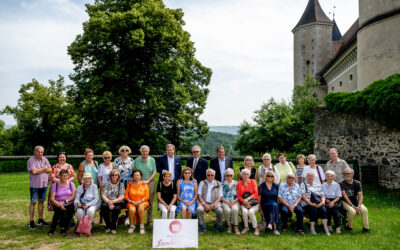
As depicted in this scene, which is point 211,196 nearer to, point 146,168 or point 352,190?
point 146,168

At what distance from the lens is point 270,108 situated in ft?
84.1

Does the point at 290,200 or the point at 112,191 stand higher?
the point at 112,191

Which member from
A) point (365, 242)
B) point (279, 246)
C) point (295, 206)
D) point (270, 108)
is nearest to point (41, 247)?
point (279, 246)

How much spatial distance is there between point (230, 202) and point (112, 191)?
8.43 feet

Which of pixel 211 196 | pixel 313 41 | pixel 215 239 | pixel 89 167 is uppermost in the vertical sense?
pixel 313 41

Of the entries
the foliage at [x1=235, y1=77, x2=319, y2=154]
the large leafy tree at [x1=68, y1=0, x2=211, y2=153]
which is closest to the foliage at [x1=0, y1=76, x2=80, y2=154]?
the large leafy tree at [x1=68, y1=0, x2=211, y2=153]

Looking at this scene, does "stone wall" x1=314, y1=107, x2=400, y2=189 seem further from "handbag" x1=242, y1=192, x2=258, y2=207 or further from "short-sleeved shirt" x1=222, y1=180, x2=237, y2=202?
"short-sleeved shirt" x1=222, y1=180, x2=237, y2=202

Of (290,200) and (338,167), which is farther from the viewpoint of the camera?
(338,167)

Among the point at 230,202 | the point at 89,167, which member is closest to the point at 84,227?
the point at 89,167

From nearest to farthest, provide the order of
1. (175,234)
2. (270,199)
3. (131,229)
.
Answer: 1. (175,234)
2. (131,229)
3. (270,199)

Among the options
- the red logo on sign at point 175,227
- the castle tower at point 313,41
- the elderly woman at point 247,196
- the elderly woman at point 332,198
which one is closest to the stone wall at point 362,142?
the elderly woman at point 332,198

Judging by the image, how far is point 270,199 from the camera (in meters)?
6.54

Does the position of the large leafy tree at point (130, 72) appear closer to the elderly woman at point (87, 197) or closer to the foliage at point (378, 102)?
the foliage at point (378, 102)

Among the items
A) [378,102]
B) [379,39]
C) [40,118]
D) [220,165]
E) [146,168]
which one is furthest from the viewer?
[40,118]
